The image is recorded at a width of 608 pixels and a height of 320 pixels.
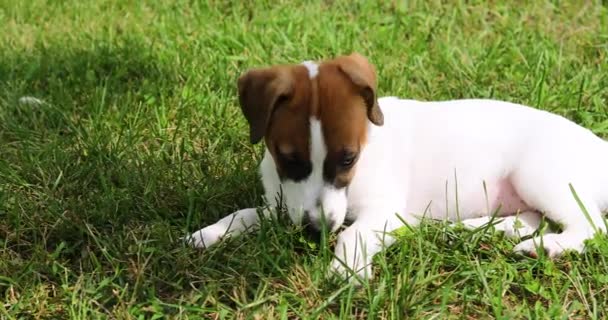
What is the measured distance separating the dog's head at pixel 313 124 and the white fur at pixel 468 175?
0.24 feet

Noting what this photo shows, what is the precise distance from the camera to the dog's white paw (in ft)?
13.6

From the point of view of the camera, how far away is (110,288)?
13.3ft

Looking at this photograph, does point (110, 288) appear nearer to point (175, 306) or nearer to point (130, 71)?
point (175, 306)

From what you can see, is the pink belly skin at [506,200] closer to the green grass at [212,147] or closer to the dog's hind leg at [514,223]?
the dog's hind leg at [514,223]

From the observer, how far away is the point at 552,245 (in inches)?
164

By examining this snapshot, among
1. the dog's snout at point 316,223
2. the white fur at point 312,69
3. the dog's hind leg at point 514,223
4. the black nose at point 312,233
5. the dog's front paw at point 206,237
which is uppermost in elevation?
the white fur at point 312,69

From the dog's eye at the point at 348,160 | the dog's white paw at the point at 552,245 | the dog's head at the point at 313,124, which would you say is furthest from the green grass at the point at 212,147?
the dog's eye at the point at 348,160

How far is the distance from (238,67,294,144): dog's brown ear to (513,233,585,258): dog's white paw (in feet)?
4.55

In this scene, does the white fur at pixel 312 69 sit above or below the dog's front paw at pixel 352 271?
above

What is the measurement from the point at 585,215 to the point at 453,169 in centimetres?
72

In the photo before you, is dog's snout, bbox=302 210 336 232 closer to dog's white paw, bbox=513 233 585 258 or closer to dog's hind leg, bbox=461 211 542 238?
dog's hind leg, bbox=461 211 542 238

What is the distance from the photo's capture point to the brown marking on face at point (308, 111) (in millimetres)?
3861

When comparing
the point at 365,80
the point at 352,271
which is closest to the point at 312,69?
the point at 365,80

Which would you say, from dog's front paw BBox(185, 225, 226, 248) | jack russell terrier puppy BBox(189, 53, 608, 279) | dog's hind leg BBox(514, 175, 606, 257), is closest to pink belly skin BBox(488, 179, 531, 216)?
jack russell terrier puppy BBox(189, 53, 608, 279)
